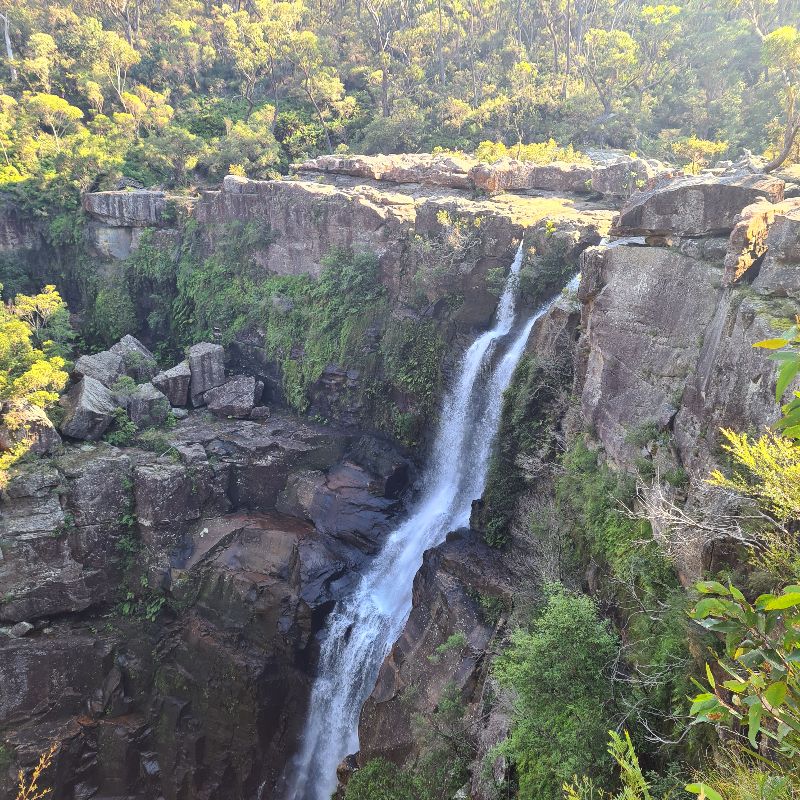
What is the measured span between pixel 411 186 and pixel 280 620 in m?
19.4

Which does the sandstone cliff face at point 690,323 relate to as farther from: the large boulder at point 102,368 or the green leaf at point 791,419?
the large boulder at point 102,368

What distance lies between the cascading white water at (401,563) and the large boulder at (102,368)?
43.2 ft

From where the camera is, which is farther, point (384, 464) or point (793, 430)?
point (384, 464)

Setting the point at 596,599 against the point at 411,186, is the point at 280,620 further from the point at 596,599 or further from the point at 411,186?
the point at 411,186

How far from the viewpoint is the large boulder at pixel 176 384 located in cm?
2511

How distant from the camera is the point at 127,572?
68.2 ft

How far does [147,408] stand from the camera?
2367 centimetres

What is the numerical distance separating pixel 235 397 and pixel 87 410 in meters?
5.51

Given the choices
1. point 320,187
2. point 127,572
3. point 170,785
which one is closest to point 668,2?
point 320,187

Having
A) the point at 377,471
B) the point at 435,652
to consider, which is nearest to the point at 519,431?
the point at 377,471

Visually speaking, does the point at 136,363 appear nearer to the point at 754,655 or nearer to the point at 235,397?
the point at 235,397

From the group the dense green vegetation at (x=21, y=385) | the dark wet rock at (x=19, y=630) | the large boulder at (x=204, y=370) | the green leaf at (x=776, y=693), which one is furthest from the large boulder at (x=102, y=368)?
the green leaf at (x=776, y=693)

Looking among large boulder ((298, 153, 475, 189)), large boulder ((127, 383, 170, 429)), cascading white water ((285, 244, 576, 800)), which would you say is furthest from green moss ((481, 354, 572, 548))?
large boulder ((127, 383, 170, 429))

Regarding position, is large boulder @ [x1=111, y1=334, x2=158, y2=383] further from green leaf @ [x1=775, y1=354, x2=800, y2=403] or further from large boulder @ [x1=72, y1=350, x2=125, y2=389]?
green leaf @ [x1=775, y1=354, x2=800, y2=403]
